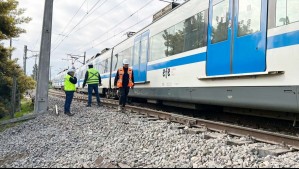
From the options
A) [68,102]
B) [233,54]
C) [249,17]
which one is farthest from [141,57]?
[249,17]

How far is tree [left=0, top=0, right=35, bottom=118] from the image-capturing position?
43.1ft

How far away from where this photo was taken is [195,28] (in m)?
8.01

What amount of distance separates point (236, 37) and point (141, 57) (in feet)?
20.1

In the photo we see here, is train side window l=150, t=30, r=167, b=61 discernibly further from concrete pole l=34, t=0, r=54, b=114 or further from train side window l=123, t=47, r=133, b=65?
concrete pole l=34, t=0, r=54, b=114

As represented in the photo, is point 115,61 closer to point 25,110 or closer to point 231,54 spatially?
point 25,110

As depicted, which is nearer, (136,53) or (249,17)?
(249,17)

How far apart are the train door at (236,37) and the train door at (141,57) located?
182 inches

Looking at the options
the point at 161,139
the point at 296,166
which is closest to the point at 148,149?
the point at 161,139

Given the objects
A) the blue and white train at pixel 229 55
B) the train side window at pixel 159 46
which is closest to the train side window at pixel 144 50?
the train side window at pixel 159 46

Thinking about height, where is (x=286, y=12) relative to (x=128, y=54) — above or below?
below

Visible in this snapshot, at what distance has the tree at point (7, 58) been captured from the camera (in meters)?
13.1

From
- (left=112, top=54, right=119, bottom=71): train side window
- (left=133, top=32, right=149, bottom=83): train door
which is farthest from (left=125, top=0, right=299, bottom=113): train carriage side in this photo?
(left=112, top=54, right=119, bottom=71): train side window

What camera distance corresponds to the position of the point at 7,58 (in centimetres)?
1478

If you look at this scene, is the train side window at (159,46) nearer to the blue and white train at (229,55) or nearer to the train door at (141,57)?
the blue and white train at (229,55)
